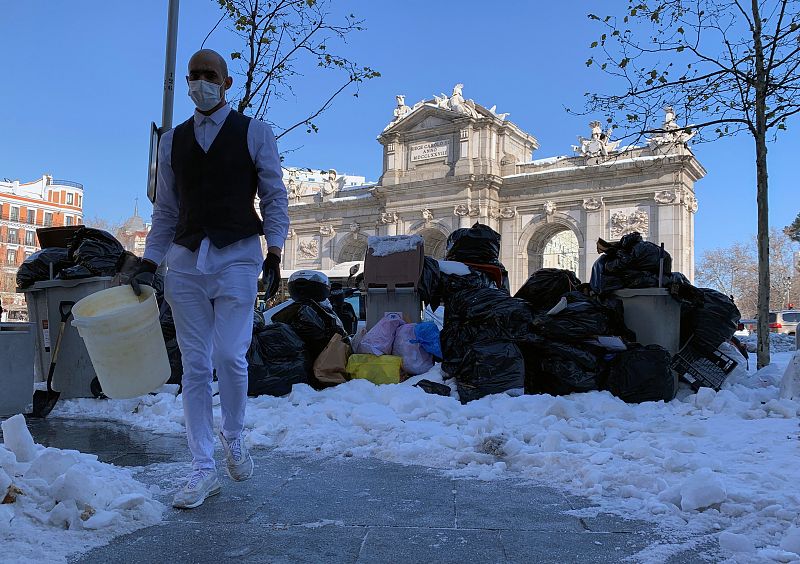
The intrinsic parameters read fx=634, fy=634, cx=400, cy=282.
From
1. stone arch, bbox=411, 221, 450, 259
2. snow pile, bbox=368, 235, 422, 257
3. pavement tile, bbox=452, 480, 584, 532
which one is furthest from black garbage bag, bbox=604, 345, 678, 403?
stone arch, bbox=411, 221, 450, 259

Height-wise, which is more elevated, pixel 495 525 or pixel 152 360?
pixel 152 360

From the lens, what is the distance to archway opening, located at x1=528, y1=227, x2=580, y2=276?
31.1 metres

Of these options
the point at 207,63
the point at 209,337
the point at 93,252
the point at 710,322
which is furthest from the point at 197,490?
the point at 710,322

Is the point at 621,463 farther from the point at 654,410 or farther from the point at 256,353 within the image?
the point at 256,353

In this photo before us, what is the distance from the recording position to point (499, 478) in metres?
2.92

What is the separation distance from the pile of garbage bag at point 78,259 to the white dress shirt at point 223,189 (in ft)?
9.55

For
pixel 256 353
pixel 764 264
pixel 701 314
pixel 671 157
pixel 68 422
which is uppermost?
pixel 671 157

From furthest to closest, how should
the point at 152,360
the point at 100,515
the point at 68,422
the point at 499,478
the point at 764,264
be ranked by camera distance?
the point at 764,264, the point at 68,422, the point at 499,478, the point at 152,360, the point at 100,515

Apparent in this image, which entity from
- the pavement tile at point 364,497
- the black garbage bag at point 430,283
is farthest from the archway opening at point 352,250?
the pavement tile at point 364,497

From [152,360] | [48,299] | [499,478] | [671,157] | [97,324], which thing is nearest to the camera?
[97,324]

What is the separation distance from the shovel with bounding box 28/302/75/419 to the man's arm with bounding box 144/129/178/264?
2132 millimetres

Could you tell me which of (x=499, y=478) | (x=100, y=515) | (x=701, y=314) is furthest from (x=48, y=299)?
(x=701, y=314)

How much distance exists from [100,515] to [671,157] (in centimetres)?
2777

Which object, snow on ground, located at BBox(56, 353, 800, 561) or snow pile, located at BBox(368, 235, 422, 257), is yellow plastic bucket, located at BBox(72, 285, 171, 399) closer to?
snow on ground, located at BBox(56, 353, 800, 561)
